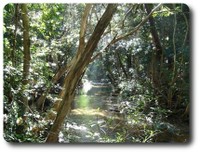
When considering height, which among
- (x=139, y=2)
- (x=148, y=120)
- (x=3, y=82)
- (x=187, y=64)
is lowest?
(x=148, y=120)

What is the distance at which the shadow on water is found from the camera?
263 centimetres

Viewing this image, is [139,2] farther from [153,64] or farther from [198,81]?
[198,81]

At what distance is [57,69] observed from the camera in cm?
276

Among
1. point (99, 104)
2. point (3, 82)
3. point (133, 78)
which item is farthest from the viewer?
point (133, 78)

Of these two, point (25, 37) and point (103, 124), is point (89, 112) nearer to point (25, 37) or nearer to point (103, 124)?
point (103, 124)

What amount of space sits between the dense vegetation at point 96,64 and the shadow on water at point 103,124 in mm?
18

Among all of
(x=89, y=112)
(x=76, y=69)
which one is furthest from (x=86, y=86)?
(x=89, y=112)

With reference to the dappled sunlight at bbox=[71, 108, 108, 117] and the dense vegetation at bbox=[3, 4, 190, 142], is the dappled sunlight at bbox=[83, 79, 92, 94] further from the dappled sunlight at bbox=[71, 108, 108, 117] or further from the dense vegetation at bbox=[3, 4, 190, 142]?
the dappled sunlight at bbox=[71, 108, 108, 117]

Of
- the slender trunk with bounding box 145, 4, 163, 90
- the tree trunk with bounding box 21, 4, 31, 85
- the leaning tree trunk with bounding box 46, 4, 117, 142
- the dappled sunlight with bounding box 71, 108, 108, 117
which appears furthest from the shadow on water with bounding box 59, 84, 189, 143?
the tree trunk with bounding box 21, 4, 31, 85

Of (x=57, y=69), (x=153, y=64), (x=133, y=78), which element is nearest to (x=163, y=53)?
(x=153, y=64)

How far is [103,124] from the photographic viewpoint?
280cm

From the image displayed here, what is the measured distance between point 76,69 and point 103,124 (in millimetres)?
621

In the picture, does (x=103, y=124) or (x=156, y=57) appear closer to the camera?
(x=103, y=124)

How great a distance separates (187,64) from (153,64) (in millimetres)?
351
